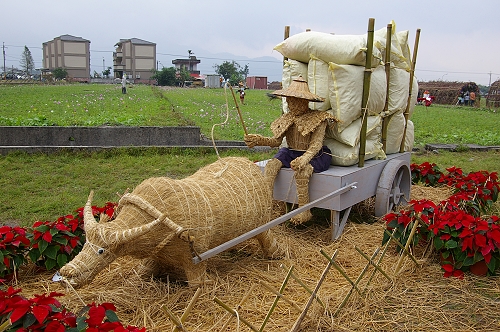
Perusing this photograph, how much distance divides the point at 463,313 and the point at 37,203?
16.8 ft

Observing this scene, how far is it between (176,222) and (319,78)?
294 centimetres

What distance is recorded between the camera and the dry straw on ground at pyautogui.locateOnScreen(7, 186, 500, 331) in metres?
3.44

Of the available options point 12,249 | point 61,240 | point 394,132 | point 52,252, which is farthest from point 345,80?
point 12,249

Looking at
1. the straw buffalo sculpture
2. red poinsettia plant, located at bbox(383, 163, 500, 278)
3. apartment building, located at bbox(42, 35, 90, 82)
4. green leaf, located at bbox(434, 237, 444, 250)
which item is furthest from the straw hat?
apartment building, located at bbox(42, 35, 90, 82)

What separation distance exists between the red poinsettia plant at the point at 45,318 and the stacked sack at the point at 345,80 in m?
3.63

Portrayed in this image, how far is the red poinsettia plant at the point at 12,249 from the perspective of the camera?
3.78 metres

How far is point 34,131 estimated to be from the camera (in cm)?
981

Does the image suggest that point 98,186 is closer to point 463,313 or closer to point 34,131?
point 34,131

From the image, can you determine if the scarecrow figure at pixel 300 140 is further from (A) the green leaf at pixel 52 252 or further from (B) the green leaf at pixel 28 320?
(B) the green leaf at pixel 28 320

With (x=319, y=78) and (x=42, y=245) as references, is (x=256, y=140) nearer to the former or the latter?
(x=319, y=78)

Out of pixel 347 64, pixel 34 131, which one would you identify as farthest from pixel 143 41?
pixel 347 64

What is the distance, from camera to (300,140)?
17.3 ft

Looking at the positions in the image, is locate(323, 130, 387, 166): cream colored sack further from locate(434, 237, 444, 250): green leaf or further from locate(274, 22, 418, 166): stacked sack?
locate(434, 237, 444, 250): green leaf

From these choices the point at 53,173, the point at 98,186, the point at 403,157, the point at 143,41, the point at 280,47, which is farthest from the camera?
the point at 143,41
